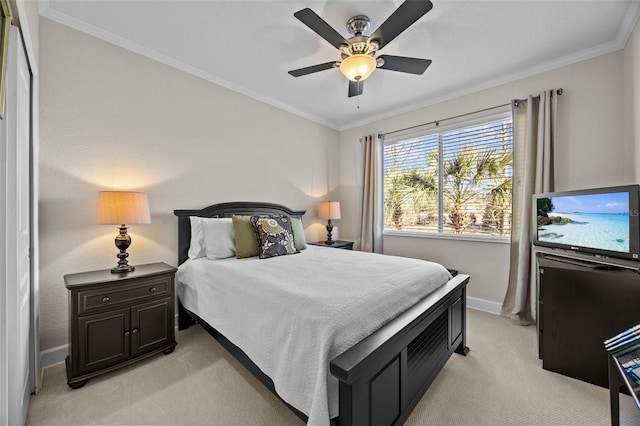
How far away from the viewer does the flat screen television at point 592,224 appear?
6.27 ft

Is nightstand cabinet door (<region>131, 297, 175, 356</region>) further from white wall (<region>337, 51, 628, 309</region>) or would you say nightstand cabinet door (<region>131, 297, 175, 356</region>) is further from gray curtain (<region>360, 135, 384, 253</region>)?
A: white wall (<region>337, 51, 628, 309</region>)

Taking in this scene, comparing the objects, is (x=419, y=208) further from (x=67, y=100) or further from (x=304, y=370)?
(x=67, y=100)

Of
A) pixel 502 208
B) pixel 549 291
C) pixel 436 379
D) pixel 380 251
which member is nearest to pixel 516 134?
pixel 502 208

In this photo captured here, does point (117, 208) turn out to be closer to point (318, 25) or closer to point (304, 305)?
point (304, 305)

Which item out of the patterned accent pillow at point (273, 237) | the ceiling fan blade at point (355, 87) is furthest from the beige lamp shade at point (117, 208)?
the ceiling fan blade at point (355, 87)

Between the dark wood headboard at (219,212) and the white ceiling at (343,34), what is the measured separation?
1460mm

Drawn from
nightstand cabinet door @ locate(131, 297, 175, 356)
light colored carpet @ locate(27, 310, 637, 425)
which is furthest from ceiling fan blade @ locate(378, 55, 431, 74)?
nightstand cabinet door @ locate(131, 297, 175, 356)

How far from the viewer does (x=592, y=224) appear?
217cm

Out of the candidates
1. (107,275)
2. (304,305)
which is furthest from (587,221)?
(107,275)

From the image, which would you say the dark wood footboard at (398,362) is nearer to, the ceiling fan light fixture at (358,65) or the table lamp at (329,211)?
the ceiling fan light fixture at (358,65)

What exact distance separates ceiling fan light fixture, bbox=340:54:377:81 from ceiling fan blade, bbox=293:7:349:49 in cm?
15

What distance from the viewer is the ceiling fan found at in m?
1.79

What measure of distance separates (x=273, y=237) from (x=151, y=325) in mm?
1259

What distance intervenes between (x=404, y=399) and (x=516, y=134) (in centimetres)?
303
